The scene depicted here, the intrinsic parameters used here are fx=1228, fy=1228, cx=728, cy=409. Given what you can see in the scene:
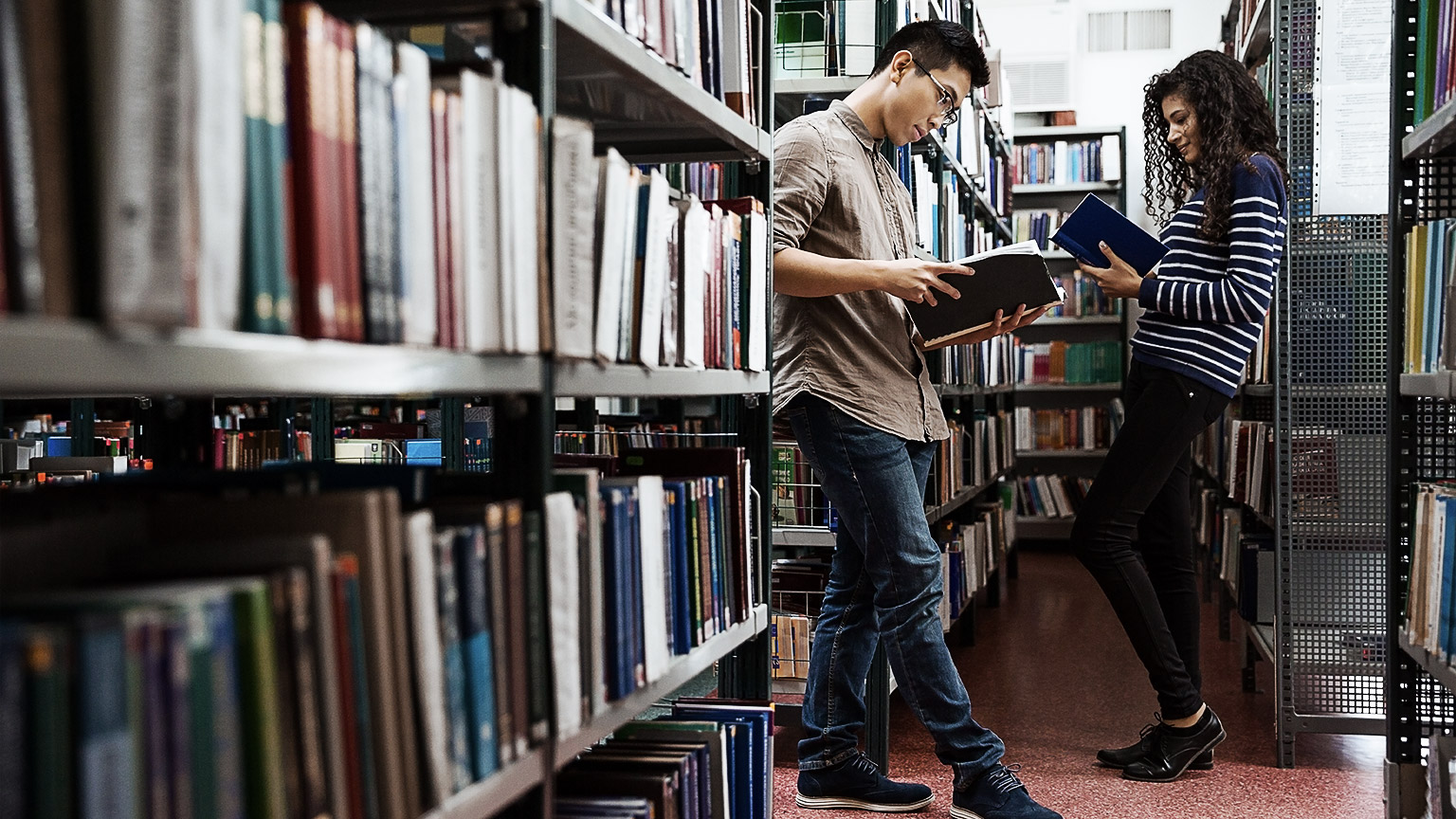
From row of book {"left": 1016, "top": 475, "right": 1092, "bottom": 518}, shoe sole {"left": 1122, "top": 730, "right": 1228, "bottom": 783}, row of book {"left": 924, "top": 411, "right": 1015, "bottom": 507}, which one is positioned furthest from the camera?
row of book {"left": 1016, "top": 475, "right": 1092, "bottom": 518}

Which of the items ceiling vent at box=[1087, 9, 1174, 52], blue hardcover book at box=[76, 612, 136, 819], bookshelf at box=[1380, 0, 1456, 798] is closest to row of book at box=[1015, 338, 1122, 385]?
ceiling vent at box=[1087, 9, 1174, 52]

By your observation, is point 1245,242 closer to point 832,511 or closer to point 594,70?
point 832,511

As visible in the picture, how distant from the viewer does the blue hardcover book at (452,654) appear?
3.16 ft

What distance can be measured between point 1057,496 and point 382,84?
21.0 feet

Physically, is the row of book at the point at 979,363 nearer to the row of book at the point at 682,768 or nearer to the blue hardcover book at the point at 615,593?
the row of book at the point at 682,768

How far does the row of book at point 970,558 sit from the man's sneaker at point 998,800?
703mm

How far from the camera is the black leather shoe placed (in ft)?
8.78

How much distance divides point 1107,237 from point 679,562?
1.67m

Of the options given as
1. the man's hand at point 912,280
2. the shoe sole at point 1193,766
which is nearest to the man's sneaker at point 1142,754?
the shoe sole at point 1193,766

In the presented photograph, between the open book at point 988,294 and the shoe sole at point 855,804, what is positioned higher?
the open book at point 988,294

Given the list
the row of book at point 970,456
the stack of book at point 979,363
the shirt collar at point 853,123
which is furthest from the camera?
the stack of book at point 979,363

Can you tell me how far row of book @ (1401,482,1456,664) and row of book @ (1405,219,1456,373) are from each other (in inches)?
7.6

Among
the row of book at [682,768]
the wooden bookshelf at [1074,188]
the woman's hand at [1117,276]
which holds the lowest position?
the row of book at [682,768]

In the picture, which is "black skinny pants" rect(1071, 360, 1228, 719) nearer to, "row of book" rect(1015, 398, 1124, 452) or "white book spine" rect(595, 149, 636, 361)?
"white book spine" rect(595, 149, 636, 361)
